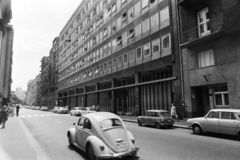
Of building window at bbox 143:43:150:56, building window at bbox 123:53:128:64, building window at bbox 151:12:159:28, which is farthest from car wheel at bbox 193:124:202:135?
building window at bbox 123:53:128:64

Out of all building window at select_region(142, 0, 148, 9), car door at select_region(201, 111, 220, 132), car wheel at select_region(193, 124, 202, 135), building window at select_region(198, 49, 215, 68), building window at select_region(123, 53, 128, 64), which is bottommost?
car wheel at select_region(193, 124, 202, 135)

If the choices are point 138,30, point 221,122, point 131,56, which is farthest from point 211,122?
point 138,30

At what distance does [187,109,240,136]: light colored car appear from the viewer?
30.1 ft

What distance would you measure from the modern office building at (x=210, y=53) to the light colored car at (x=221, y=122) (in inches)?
176

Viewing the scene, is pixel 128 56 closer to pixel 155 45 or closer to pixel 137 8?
pixel 155 45

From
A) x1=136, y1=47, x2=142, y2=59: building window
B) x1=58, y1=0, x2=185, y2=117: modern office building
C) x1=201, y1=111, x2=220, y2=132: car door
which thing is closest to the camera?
x1=201, y1=111, x2=220, y2=132: car door

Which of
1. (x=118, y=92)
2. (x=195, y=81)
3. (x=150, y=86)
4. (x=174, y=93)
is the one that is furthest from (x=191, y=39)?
(x=118, y=92)

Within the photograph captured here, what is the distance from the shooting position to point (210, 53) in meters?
15.8

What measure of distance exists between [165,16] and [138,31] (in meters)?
5.00

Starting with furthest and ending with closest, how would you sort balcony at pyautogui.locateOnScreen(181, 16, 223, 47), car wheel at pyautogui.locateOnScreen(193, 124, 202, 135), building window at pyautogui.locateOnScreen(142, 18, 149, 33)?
1. building window at pyautogui.locateOnScreen(142, 18, 149, 33)
2. balcony at pyautogui.locateOnScreen(181, 16, 223, 47)
3. car wheel at pyautogui.locateOnScreen(193, 124, 202, 135)

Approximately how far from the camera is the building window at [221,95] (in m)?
14.7

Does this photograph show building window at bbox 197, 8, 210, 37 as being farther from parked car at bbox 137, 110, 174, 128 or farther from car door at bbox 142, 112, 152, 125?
car door at bbox 142, 112, 152, 125

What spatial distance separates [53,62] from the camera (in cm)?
7319

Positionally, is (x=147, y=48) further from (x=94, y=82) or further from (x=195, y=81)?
(x=94, y=82)
